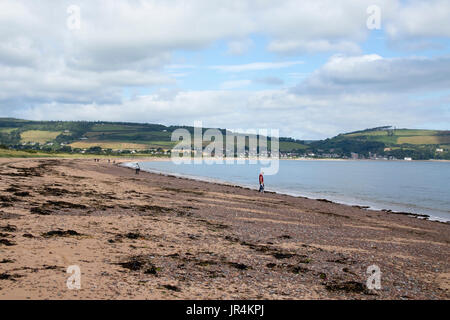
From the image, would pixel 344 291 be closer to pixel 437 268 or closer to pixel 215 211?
pixel 437 268

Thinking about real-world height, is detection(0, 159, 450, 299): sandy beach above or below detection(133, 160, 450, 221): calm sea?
above

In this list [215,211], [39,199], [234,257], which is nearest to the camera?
[234,257]

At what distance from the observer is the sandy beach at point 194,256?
28.2 feet

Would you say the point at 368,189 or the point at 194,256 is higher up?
the point at 194,256

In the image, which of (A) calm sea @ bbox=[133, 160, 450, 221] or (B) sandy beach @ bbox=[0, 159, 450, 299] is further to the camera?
(A) calm sea @ bbox=[133, 160, 450, 221]

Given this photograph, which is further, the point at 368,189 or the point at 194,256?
the point at 368,189

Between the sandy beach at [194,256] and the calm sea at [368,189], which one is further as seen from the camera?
the calm sea at [368,189]

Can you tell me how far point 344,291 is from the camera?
9.49m

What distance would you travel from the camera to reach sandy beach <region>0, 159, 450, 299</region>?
28.2 feet

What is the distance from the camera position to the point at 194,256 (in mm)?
11734

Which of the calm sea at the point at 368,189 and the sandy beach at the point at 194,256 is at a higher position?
the sandy beach at the point at 194,256
